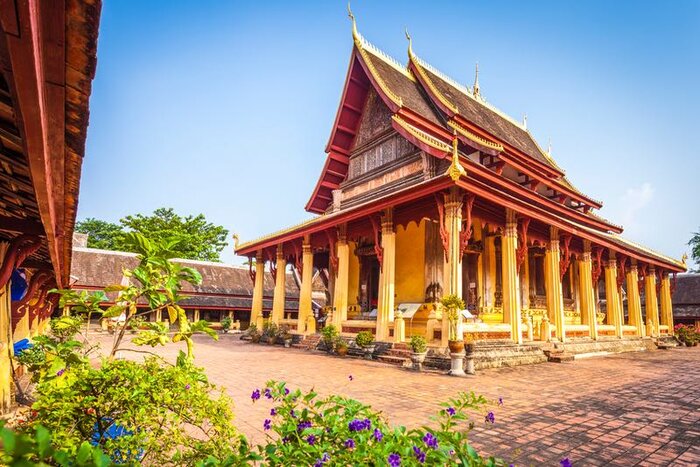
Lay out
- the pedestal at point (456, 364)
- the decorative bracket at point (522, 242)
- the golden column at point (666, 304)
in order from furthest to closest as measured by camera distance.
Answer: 1. the golden column at point (666, 304)
2. the decorative bracket at point (522, 242)
3. the pedestal at point (456, 364)

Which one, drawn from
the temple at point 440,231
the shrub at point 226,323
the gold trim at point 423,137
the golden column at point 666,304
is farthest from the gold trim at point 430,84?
the shrub at point 226,323

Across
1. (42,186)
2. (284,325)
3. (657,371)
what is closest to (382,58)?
(284,325)

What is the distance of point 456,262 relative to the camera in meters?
10.4

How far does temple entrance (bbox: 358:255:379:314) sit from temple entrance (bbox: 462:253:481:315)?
3724 millimetres

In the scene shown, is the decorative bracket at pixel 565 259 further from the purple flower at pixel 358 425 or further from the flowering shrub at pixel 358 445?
the purple flower at pixel 358 425

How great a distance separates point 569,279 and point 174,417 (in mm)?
19489

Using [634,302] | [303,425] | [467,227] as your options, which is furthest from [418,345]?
[634,302]

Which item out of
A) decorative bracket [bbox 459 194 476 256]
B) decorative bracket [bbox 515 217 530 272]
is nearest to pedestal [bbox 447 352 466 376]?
decorative bracket [bbox 459 194 476 256]

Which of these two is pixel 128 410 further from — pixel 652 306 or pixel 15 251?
pixel 652 306

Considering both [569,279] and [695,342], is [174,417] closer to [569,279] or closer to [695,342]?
[569,279]

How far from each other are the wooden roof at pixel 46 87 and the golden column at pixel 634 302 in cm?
2174

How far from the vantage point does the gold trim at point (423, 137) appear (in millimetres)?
11359

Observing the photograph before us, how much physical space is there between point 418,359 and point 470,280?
5.90 metres

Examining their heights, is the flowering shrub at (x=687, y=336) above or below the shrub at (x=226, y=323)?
above
